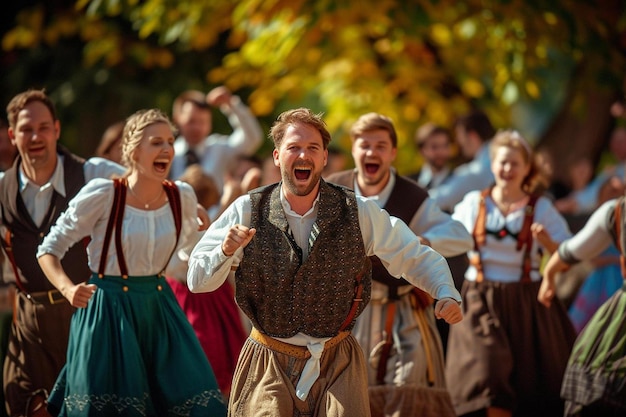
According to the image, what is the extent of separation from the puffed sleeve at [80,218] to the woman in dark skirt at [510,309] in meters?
2.65

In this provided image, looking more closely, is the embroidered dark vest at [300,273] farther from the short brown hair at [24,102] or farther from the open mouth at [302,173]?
the short brown hair at [24,102]

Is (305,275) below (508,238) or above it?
below

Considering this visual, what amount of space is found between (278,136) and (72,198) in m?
1.76

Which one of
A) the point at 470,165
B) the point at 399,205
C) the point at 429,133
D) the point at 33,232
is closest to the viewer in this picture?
the point at 33,232

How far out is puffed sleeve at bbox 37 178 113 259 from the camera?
249 inches

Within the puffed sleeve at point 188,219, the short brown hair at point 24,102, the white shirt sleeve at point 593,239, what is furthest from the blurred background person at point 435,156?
the short brown hair at point 24,102

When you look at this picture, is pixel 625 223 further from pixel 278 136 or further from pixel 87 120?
pixel 87 120

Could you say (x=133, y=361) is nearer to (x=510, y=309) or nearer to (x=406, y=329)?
(x=406, y=329)

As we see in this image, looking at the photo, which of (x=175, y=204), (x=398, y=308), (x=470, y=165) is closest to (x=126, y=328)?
(x=175, y=204)

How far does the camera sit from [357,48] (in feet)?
43.4

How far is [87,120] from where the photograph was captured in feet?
49.1

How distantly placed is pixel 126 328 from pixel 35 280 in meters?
0.89

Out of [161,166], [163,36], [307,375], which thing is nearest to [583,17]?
[163,36]

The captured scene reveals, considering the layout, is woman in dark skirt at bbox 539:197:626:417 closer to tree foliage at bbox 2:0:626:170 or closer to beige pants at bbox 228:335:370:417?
beige pants at bbox 228:335:370:417
